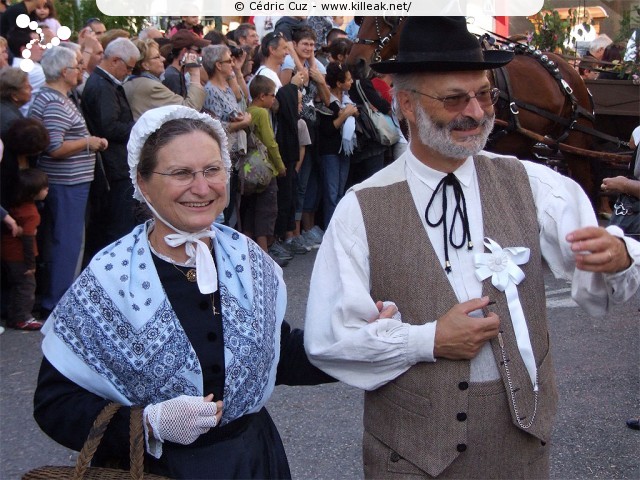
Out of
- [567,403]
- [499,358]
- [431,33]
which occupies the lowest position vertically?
[567,403]

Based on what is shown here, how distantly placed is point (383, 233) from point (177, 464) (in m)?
0.80

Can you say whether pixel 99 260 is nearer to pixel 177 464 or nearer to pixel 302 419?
pixel 177 464

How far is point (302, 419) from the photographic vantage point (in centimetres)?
481

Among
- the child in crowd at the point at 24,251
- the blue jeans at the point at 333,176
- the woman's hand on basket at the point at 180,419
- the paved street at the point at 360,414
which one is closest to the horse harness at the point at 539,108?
the blue jeans at the point at 333,176

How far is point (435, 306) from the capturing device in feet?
7.53

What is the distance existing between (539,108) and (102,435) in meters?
6.56

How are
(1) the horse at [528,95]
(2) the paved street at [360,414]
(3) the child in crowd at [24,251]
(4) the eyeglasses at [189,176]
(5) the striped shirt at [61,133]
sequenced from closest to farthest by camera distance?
(4) the eyeglasses at [189,176], (2) the paved street at [360,414], (3) the child in crowd at [24,251], (5) the striped shirt at [61,133], (1) the horse at [528,95]

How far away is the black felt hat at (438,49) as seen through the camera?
2.38 meters

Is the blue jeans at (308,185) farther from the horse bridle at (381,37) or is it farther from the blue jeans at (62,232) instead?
the blue jeans at (62,232)

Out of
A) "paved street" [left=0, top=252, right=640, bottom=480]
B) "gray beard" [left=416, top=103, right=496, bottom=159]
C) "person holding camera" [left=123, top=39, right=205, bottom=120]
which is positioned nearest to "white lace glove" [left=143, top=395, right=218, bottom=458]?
"gray beard" [left=416, top=103, right=496, bottom=159]

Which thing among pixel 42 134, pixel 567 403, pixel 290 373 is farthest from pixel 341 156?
pixel 290 373

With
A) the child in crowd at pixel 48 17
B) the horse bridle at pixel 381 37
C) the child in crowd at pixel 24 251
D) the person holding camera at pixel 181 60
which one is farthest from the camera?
the child in crowd at pixel 48 17

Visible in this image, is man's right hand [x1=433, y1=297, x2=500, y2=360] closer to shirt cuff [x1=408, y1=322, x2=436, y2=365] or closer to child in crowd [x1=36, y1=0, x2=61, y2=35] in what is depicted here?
shirt cuff [x1=408, y1=322, x2=436, y2=365]

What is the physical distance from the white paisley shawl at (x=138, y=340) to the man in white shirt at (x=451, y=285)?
0.18 m
